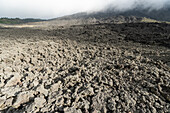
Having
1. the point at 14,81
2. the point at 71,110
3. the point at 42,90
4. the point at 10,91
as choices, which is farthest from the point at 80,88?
the point at 14,81

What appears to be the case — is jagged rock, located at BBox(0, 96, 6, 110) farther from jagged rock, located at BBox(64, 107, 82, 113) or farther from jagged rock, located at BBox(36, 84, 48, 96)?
jagged rock, located at BBox(64, 107, 82, 113)

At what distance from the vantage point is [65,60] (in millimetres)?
5711

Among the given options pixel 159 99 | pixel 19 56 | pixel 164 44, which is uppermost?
pixel 19 56

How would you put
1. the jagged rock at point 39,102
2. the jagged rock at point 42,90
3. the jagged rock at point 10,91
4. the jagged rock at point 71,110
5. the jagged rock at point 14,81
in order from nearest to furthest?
1. the jagged rock at point 71,110
2. the jagged rock at point 39,102
3. the jagged rock at point 10,91
4. the jagged rock at point 42,90
5. the jagged rock at point 14,81

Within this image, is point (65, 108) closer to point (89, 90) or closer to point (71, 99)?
point (71, 99)

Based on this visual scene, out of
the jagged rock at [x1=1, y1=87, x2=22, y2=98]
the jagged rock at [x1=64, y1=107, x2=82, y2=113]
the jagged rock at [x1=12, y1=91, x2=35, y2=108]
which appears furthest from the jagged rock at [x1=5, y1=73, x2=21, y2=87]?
the jagged rock at [x1=64, y1=107, x2=82, y2=113]

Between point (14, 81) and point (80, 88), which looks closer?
point (80, 88)

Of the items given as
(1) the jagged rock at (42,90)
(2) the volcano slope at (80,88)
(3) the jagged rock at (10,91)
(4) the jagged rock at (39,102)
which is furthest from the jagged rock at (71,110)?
(3) the jagged rock at (10,91)

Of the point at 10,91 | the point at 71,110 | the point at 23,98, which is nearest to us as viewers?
the point at 71,110

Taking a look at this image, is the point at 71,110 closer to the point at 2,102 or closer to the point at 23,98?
the point at 23,98

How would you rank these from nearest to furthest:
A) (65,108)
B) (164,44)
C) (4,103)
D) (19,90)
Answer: (65,108), (4,103), (19,90), (164,44)

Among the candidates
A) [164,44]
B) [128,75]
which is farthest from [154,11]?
[128,75]

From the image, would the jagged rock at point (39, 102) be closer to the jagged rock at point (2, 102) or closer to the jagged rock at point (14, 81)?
the jagged rock at point (2, 102)

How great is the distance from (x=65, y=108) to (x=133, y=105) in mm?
1933
